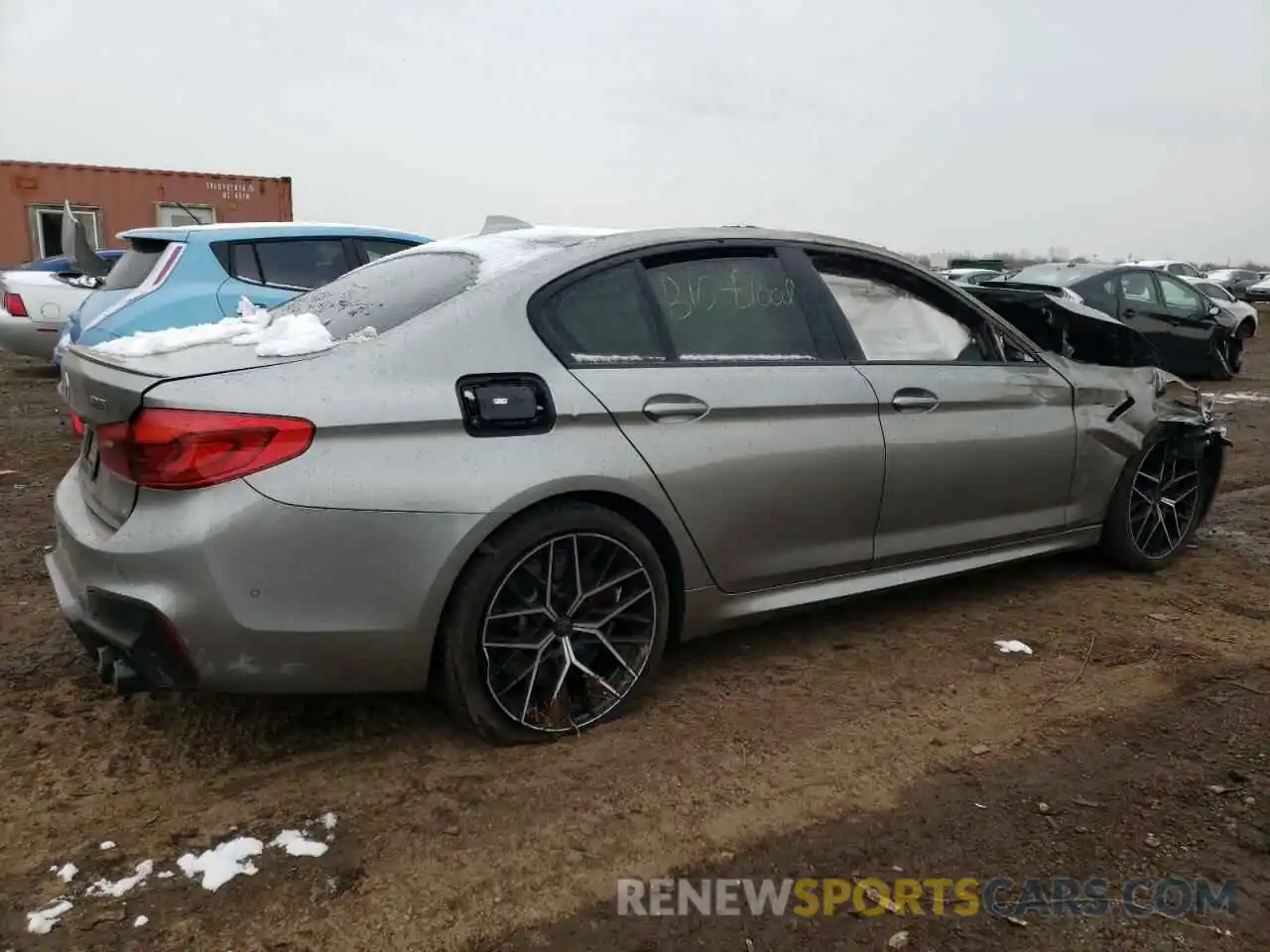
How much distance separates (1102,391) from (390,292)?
2980mm

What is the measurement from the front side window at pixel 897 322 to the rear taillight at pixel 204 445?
2.00 metres

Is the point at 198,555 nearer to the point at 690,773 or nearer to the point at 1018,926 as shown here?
the point at 690,773

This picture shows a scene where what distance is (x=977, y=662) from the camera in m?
3.45

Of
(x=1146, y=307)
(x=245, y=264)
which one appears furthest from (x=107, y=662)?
(x=1146, y=307)

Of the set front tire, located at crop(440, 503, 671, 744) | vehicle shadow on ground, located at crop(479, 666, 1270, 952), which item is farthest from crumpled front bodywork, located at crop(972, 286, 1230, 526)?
front tire, located at crop(440, 503, 671, 744)

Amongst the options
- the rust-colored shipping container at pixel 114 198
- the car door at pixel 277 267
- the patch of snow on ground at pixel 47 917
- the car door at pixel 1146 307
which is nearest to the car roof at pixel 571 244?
the patch of snow on ground at pixel 47 917

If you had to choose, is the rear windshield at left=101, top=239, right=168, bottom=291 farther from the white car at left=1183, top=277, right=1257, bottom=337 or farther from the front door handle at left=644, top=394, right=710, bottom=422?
the white car at left=1183, top=277, right=1257, bottom=337

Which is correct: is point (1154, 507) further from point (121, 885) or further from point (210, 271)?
point (210, 271)

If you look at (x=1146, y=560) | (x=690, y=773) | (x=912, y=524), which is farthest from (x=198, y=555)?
(x=1146, y=560)

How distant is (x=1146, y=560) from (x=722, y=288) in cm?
259

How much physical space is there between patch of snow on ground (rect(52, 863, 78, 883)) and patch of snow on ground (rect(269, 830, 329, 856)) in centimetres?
43

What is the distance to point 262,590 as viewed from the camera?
7.66ft

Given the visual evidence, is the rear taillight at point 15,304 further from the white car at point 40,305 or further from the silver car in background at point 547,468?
the silver car in background at point 547,468

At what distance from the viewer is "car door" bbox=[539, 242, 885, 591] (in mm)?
2879
